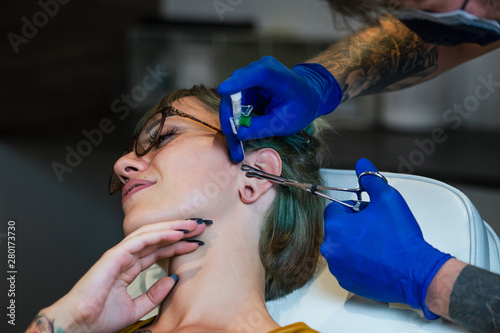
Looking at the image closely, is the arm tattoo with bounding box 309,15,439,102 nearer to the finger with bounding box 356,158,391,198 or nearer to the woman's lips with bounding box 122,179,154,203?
the finger with bounding box 356,158,391,198

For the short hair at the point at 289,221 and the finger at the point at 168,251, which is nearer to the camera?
the finger at the point at 168,251

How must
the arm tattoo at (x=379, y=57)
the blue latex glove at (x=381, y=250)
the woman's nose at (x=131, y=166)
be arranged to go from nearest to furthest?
1. the blue latex glove at (x=381, y=250)
2. the woman's nose at (x=131, y=166)
3. the arm tattoo at (x=379, y=57)

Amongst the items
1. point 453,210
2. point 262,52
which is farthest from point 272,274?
point 262,52

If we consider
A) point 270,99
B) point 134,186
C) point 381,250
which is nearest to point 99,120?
point 134,186

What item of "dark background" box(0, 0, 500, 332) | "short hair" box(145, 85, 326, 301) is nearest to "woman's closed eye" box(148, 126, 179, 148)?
"short hair" box(145, 85, 326, 301)

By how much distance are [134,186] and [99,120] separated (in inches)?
120

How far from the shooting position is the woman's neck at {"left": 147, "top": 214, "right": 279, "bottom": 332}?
132cm

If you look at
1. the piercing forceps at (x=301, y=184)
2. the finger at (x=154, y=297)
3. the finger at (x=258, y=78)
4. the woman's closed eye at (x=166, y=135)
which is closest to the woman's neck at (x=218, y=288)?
the finger at (x=154, y=297)

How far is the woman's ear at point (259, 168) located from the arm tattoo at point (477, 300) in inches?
21.1

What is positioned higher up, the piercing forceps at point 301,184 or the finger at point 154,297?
the piercing forceps at point 301,184

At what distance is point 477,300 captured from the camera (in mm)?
1084

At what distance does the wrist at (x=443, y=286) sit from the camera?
3.67ft

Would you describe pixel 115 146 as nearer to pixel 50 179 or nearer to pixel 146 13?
pixel 50 179

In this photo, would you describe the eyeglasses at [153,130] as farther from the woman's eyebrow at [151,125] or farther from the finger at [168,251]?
the finger at [168,251]
